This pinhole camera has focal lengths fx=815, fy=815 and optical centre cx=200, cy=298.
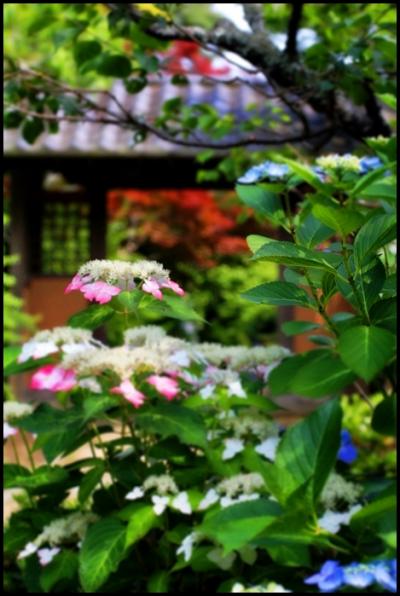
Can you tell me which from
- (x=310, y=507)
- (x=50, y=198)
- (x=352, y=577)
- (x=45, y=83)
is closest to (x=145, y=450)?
(x=310, y=507)

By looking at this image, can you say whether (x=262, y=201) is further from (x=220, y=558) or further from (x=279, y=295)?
(x=220, y=558)

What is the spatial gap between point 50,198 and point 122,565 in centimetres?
641

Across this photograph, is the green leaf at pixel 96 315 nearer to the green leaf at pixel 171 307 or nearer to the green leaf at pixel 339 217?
the green leaf at pixel 171 307

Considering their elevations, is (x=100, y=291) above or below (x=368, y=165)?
below

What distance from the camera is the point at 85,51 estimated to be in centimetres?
265

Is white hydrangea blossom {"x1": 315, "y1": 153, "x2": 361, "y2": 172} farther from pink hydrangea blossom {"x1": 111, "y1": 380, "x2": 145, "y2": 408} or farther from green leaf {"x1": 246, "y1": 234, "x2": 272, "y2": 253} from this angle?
green leaf {"x1": 246, "y1": 234, "x2": 272, "y2": 253}

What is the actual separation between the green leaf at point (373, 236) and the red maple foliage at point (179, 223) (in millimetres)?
8642

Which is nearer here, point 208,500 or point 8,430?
point 208,500

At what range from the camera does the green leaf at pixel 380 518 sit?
1.15m

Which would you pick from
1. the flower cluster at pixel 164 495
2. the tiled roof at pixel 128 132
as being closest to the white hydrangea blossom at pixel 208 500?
the flower cluster at pixel 164 495

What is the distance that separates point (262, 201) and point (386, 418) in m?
0.42

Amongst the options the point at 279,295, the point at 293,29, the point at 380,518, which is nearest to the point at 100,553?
the point at 380,518

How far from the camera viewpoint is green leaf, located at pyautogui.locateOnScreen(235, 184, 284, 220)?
53.1 inches

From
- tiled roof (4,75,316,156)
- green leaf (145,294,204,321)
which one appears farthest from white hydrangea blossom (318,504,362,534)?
tiled roof (4,75,316,156)
